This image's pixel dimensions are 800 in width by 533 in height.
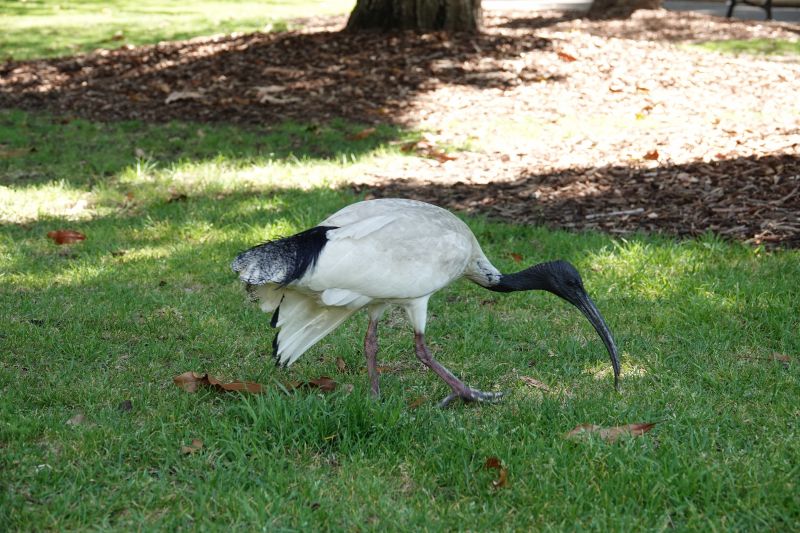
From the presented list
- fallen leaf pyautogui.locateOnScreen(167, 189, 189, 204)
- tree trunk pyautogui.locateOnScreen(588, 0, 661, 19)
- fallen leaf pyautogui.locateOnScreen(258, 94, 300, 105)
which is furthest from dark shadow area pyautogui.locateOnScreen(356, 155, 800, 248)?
tree trunk pyautogui.locateOnScreen(588, 0, 661, 19)

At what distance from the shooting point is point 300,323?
15.6 ft

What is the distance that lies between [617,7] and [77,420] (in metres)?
14.2

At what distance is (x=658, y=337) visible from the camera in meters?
5.41

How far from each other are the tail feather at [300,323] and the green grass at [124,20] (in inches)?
459

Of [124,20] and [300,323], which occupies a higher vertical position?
[300,323]

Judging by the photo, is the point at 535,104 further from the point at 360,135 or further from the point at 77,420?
the point at 77,420

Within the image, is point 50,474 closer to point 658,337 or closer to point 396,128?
point 658,337

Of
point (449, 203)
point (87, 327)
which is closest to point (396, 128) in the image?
point (449, 203)

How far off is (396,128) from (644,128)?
248cm

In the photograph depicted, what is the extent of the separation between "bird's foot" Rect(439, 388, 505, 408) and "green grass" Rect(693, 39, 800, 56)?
33.8 ft

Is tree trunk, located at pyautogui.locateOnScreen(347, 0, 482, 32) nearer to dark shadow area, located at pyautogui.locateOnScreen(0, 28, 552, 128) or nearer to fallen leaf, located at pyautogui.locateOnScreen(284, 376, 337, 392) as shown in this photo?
dark shadow area, located at pyautogui.locateOnScreen(0, 28, 552, 128)

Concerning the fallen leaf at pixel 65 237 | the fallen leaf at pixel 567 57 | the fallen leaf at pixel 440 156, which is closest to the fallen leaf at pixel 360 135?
the fallen leaf at pixel 440 156

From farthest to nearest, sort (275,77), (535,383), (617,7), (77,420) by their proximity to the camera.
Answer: (617,7) → (275,77) → (535,383) → (77,420)

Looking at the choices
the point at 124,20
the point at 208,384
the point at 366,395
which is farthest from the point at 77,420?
A: the point at 124,20
